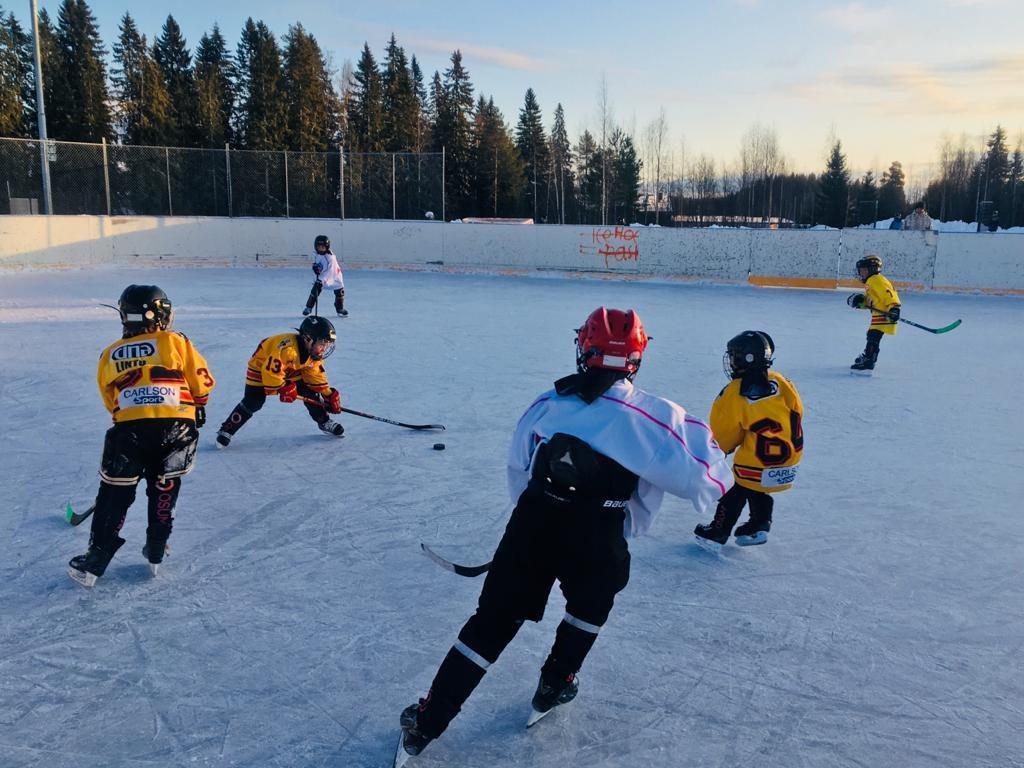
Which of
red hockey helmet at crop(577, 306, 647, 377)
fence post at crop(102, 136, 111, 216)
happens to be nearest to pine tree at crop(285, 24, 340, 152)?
fence post at crop(102, 136, 111, 216)

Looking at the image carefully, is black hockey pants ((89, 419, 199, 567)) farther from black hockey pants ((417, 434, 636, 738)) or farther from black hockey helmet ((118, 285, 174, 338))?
black hockey pants ((417, 434, 636, 738))

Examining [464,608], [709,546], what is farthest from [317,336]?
[709,546]

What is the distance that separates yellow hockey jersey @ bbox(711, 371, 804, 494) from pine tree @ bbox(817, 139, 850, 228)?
165 ft

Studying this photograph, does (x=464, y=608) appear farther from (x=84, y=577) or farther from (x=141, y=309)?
(x=141, y=309)

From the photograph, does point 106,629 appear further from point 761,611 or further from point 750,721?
point 761,611

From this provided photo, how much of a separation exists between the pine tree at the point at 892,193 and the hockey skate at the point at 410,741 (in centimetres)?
5720

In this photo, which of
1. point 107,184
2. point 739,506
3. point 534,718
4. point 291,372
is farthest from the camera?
point 107,184

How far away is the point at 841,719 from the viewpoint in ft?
7.78

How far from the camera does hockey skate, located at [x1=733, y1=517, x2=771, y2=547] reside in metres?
3.59

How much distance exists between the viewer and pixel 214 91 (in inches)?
1457

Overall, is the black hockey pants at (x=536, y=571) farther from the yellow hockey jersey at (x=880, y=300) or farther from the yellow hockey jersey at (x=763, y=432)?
the yellow hockey jersey at (x=880, y=300)

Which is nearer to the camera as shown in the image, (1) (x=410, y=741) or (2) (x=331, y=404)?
(1) (x=410, y=741)

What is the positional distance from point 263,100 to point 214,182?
2069 centimetres

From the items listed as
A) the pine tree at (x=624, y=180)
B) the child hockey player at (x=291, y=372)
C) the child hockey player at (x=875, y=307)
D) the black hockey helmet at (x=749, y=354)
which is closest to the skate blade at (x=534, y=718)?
the black hockey helmet at (x=749, y=354)
